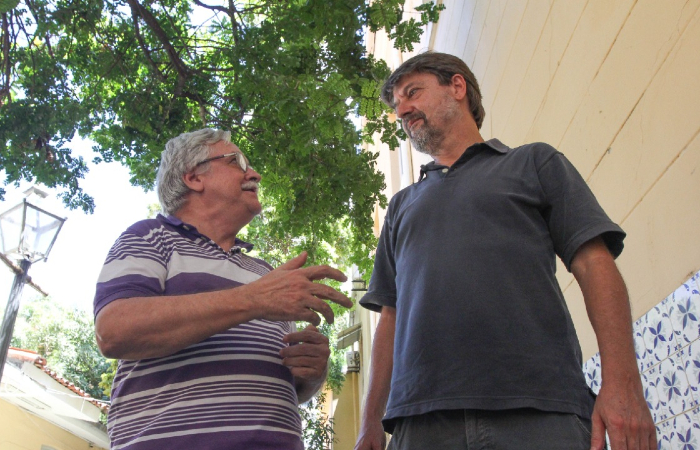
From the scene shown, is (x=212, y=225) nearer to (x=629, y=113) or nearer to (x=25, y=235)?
(x=629, y=113)

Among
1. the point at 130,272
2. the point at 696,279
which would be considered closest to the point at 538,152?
the point at 696,279

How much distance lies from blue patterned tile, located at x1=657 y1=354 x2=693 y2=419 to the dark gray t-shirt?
576 millimetres

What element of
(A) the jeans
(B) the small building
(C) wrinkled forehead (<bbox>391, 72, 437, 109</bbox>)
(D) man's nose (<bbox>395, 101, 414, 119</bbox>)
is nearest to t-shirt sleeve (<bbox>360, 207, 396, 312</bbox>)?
(D) man's nose (<bbox>395, 101, 414, 119</bbox>)

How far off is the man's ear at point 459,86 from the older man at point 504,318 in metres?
0.42

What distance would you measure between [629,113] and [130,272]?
195cm

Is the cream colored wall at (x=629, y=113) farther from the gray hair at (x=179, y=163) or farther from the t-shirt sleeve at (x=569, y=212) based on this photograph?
the gray hair at (x=179, y=163)

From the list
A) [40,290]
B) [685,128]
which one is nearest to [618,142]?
[685,128]

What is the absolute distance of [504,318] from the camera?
5.69ft

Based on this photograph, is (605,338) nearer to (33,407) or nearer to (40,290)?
(40,290)

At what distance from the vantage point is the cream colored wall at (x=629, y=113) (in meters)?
2.09

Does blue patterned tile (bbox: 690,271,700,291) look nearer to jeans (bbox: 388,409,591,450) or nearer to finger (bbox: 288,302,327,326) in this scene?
jeans (bbox: 388,409,591,450)

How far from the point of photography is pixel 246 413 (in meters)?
1.79

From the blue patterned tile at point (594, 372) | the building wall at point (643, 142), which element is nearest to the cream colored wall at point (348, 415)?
the blue patterned tile at point (594, 372)

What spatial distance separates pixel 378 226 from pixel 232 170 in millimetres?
10748
